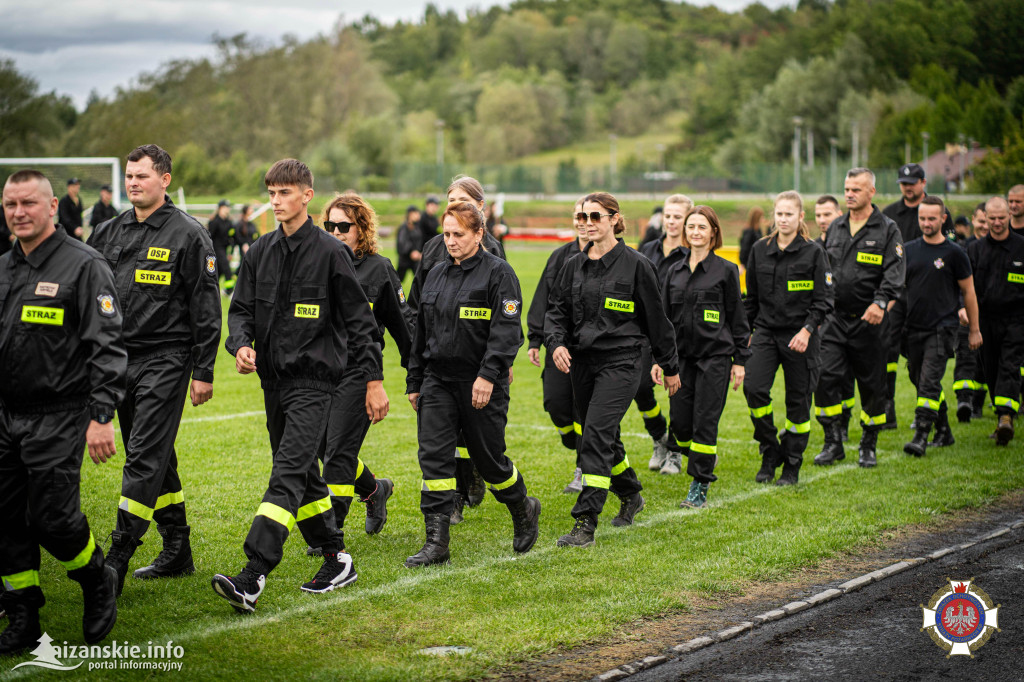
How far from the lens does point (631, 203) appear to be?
66.1 metres

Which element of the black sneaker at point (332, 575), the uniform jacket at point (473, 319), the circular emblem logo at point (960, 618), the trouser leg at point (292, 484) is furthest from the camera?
the uniform jacket at point (473, 319)

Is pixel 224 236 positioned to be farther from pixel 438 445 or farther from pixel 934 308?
pixel 438 445

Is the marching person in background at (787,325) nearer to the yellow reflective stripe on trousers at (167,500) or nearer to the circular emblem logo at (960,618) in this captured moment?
the circular emblem logo at (960,618)

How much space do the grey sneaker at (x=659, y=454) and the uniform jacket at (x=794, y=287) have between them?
132 cm

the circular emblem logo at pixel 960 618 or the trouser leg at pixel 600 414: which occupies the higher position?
the trouser leg at pixel 600 414

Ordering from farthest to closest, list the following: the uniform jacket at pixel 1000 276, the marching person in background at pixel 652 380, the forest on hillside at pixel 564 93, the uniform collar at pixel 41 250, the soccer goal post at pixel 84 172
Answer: the forest on hillside at pixel 564 93 < the soccer goal post at pixel 84 172 < the uniform jacket at pixel 1000 276 < the marching person in background at pixel 652 380 < the uniform collar at pixel 41 250

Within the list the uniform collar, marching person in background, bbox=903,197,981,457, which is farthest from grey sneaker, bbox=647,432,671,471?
the uniform collar

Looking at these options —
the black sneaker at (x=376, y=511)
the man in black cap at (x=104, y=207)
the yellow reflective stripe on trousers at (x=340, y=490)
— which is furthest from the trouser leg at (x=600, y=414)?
the man in black cap at (x=104, y=207)

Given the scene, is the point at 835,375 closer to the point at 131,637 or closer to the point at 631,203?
the point at 131,637

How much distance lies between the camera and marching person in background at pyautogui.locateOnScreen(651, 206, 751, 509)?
7.87 metres

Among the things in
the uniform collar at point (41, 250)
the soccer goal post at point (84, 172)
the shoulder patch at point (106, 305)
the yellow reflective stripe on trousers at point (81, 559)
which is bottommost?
the yellow reflective stripe on trousers at point (81, 559)

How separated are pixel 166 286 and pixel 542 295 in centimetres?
284

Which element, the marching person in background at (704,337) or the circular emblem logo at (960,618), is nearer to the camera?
the circular emblem logo at (960,618)

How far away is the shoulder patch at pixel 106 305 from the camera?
4.95 m
